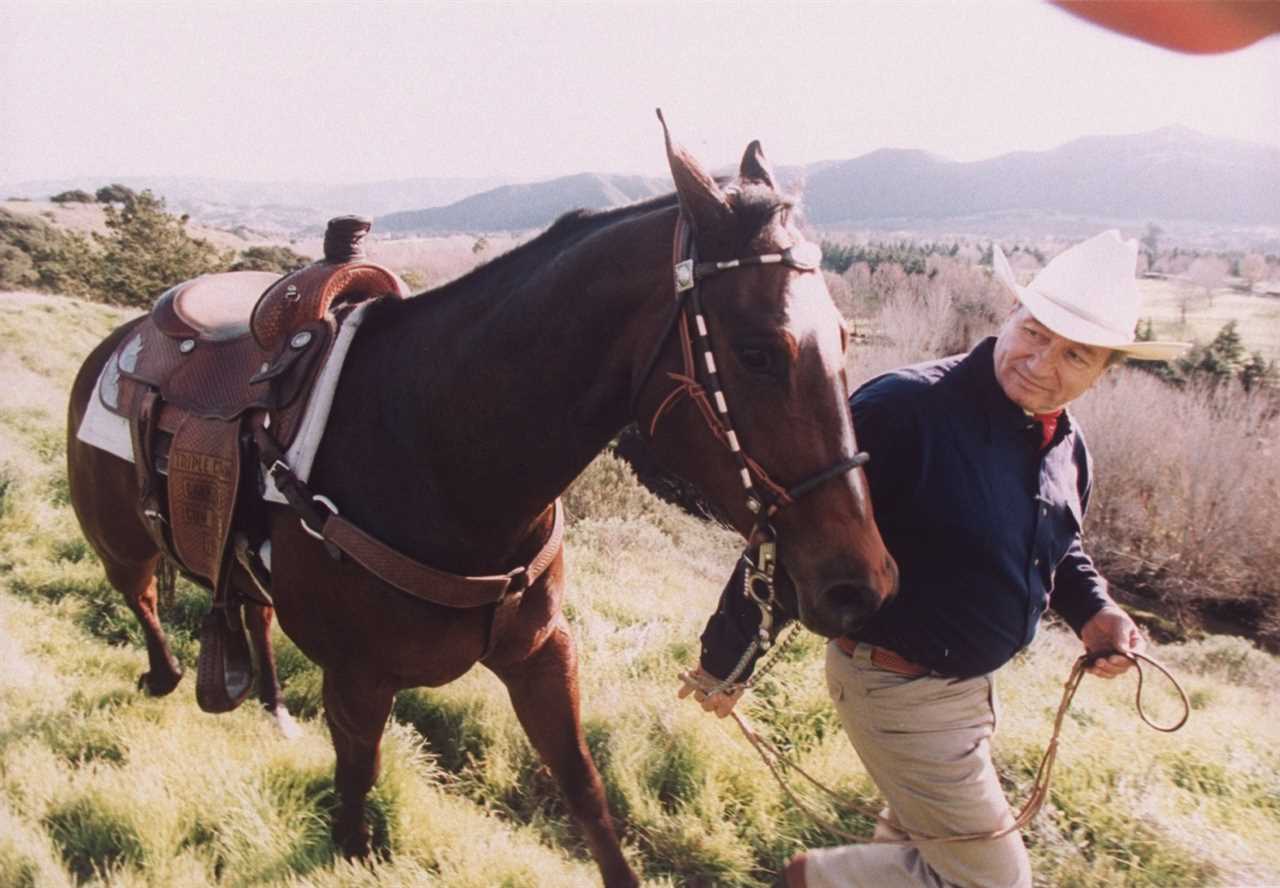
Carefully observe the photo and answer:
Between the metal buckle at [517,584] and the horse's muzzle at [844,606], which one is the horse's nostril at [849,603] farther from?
the metal buckle at [517,584]

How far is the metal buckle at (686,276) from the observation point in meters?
1.51

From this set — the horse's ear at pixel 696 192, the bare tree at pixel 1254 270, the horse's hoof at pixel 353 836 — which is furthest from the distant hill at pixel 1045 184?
the horse's ear at pixel 696 192

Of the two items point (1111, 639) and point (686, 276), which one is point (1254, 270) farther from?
point (686, 276)

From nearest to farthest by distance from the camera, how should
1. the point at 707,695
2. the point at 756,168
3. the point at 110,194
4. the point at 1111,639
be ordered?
the point at 756,168 → the point at 707,695 → the point at 1111,639 → the point at 110,194

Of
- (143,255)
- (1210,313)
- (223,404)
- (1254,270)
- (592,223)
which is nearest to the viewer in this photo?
(592,223)

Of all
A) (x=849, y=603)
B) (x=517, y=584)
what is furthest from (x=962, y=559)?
(x=517, y=584)

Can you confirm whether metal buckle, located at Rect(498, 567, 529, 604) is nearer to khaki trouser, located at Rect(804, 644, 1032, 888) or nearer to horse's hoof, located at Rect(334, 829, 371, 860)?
khaki trouser, located at Rect(804, 644, 1032, 888)

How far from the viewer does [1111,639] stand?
220 cm

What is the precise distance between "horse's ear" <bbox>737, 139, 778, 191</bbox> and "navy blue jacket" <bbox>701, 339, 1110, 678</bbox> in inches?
27.3

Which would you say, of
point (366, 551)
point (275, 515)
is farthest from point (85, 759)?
point (366, 551)

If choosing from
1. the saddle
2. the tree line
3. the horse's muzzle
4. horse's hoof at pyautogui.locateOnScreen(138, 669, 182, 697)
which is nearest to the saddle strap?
the saddle

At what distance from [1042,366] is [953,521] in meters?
0.48

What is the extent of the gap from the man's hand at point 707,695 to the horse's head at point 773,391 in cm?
60

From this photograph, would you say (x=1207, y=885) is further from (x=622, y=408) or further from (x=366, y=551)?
(x=366, y=551)
